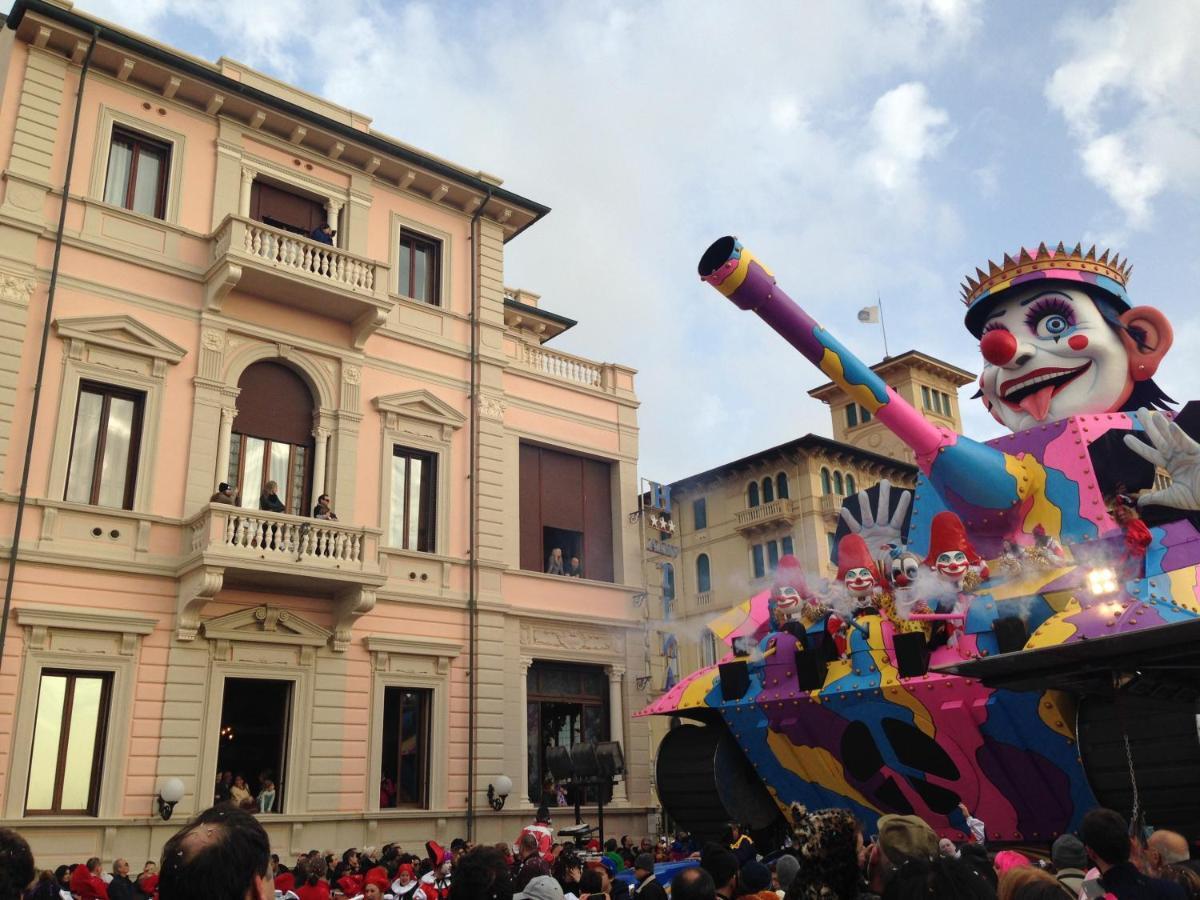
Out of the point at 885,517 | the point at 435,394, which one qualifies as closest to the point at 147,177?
the point at 435,394

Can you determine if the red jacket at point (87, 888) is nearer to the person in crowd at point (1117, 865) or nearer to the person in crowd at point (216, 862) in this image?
the person in crowd at point (216, 862)

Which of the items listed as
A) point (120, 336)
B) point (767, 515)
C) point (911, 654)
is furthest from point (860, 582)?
point (767, 515)

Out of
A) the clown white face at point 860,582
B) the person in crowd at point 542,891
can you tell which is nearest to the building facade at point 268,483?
the clown white face at point 860,582

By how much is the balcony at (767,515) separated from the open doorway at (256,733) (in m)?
26.8

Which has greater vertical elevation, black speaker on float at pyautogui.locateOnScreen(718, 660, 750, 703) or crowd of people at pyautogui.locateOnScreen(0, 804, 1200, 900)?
black speaker on float at pyautogui.locateOnScreen(718, 660, 750, 703)

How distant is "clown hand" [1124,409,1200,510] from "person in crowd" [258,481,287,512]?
11483 mm

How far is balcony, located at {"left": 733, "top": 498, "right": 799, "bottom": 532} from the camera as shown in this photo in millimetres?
40312

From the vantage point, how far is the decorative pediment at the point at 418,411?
18234 mm

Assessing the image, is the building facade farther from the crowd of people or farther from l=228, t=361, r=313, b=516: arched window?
the crowd of people

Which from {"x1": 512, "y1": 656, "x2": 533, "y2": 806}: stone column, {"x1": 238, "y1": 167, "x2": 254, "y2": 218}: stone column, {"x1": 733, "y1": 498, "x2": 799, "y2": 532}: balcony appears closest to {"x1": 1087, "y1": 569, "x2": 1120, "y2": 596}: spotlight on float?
{"x1": 512, "y1": 656, "x2": 533, "y2": 806}: stone column

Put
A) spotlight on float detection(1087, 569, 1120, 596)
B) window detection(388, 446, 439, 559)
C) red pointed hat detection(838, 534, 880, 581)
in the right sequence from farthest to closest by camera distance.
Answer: window detection(388, 446, 439, 559) → red pointed hat detection(838, 534, 880, 581) → spotlight on float detection(1087, 569, 1120, 596)

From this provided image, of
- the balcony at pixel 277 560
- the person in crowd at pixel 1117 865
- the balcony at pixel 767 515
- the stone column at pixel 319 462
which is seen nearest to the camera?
the person in crowd at pixel 1117 865

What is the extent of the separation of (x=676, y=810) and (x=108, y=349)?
10194 mm

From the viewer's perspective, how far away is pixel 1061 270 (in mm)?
13430
